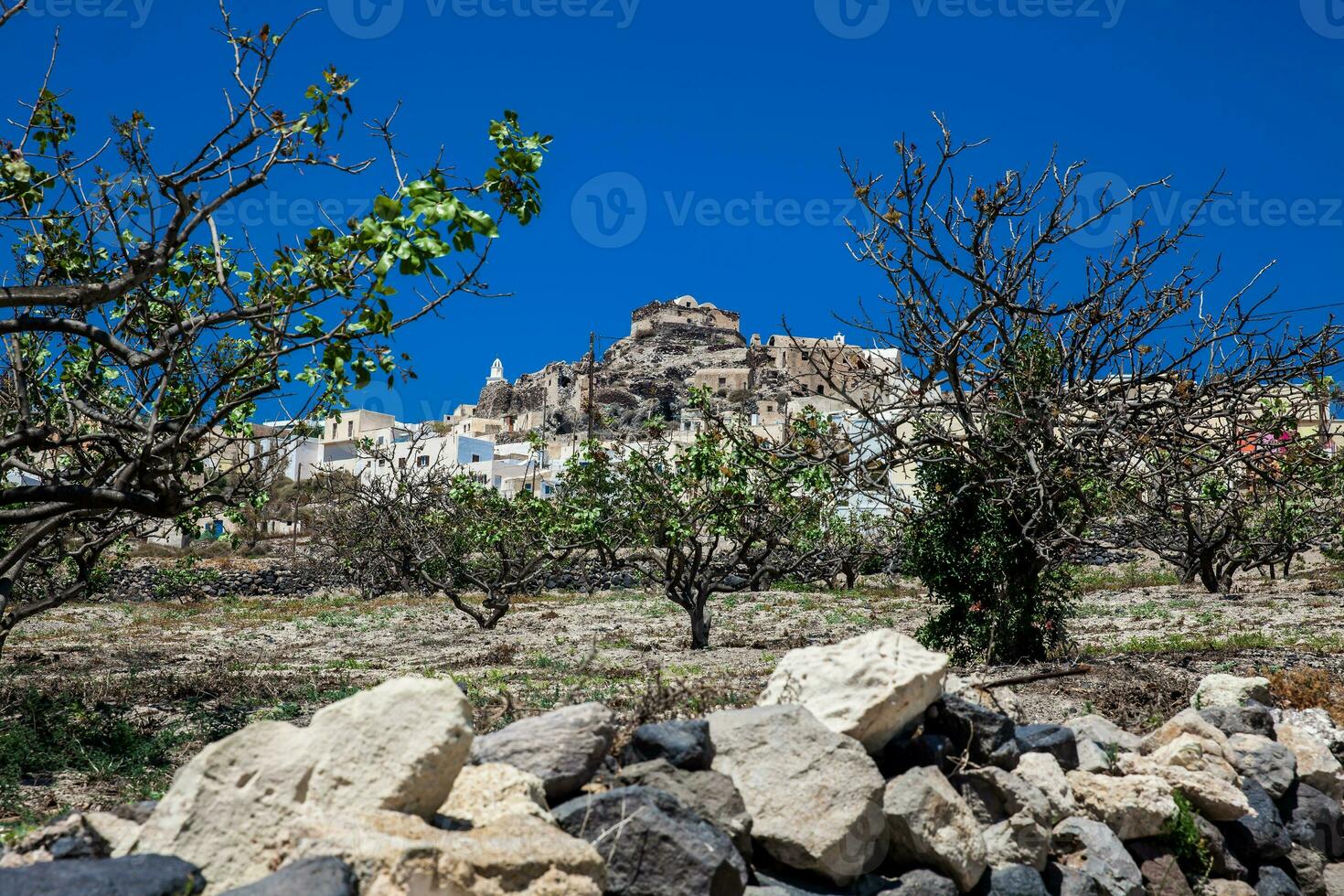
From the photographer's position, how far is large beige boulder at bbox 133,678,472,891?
3.57 meters

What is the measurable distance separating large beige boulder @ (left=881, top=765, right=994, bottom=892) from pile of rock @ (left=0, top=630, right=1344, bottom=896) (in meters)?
0.01

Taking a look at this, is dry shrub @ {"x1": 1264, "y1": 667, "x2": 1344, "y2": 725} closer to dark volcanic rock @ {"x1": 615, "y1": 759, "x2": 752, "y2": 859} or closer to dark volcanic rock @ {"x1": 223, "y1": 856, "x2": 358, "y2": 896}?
dark volcanic rock @ {"x1": 615, "y1": 759, "x2": 752, "y2": 859}

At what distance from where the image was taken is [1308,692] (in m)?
8.60

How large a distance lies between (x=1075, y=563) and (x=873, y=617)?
328 inches

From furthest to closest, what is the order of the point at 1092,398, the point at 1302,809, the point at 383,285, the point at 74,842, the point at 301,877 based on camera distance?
1. the point at 1092,398
2. the point at 1302,809
3. the point at 383,285
4. the point at 74,842
5. the point at 301,877

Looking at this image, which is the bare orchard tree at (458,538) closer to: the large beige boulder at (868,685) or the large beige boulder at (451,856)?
the large beige boulder at (868,685)

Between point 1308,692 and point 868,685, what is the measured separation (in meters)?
5.43

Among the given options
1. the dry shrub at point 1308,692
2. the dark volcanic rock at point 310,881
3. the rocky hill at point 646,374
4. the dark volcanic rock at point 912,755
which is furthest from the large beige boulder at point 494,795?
the rocky hill at point 646,374

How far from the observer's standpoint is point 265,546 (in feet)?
177

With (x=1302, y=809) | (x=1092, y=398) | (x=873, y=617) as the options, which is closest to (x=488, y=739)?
(x=1302, y=809)

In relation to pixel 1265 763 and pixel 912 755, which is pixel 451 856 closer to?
pixel 912 755

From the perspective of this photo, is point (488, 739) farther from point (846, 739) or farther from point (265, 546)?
point (265, 546)

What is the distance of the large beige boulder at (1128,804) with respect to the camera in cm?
602

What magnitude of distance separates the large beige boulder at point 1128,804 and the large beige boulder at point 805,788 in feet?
5.72
